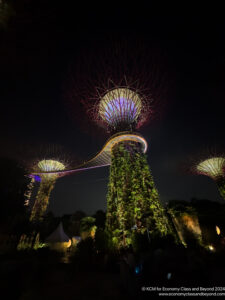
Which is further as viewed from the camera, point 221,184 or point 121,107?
point 221,184

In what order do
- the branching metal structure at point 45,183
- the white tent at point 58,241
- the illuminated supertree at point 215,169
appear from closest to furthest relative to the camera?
the white tent at point 58,241 < the illuminated supertree at point 215,169 < the branching metal structure at point 45,183

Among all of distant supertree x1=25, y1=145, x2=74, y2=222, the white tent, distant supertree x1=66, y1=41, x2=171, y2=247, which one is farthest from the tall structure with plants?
distant supertree x1=25, y1=145, x2=74, y2=222

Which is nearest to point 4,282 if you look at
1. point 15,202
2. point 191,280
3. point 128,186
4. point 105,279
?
point 105,279

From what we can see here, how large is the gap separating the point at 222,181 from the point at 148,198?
20956mm

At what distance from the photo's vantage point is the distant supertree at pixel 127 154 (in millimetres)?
8134

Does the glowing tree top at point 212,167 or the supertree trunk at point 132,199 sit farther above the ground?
the glowing tree top at point 212,167

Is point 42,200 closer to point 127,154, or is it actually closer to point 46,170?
point 46,170

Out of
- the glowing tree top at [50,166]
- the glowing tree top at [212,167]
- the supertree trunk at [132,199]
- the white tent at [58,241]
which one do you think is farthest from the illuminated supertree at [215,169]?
the glowing tree top at [50,166]

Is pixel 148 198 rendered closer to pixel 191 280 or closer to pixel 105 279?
pixel 105 279

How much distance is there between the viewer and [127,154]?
34.6 feet

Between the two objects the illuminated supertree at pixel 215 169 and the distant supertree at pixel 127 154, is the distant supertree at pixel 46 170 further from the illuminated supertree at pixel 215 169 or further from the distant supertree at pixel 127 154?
the illuminated supertree at pixel 215 169

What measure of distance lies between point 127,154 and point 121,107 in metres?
4.87

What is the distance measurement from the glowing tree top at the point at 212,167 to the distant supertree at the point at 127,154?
16.9 meters

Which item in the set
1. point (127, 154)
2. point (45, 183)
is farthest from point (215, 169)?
point (45, 183)
